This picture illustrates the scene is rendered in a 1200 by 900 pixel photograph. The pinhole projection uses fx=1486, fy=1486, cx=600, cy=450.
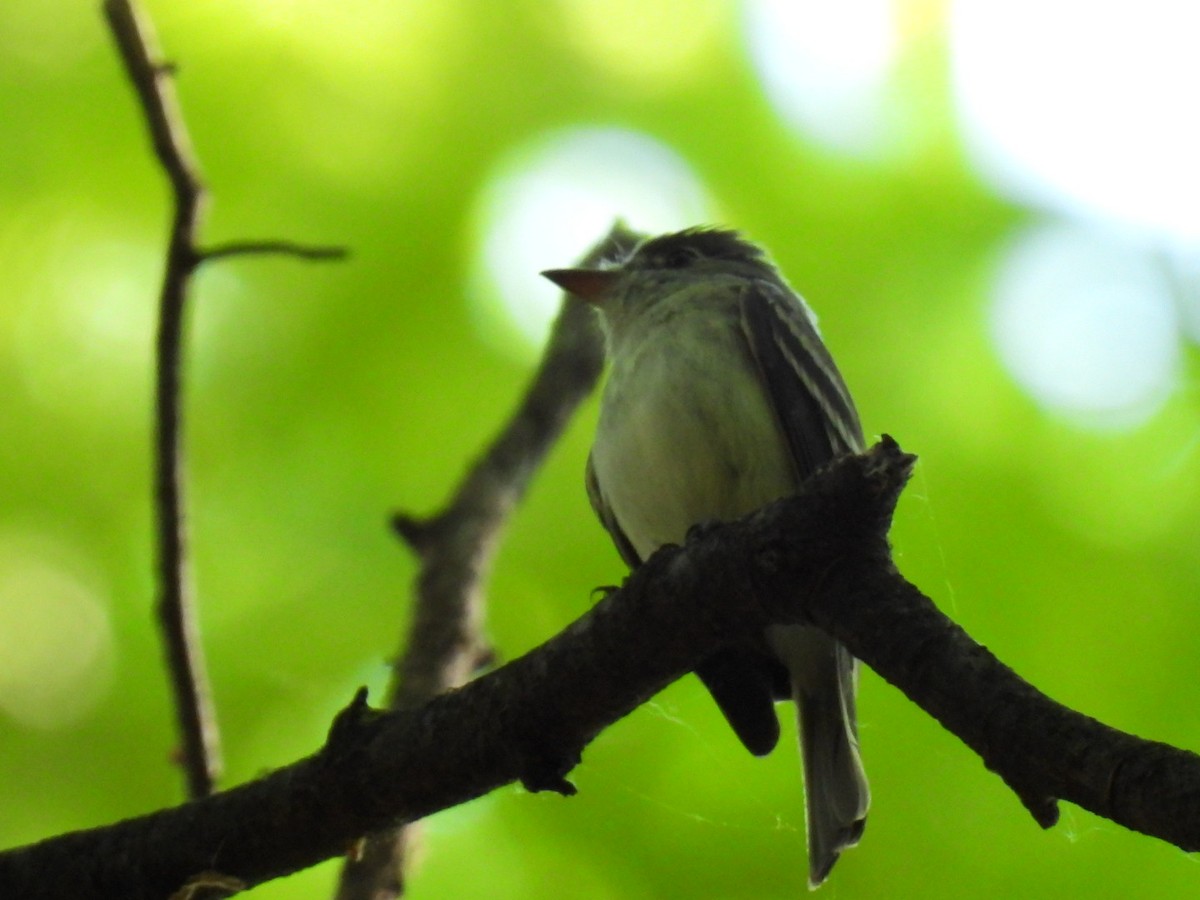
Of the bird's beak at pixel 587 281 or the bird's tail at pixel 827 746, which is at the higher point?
the bird's beak at pixel 587 281

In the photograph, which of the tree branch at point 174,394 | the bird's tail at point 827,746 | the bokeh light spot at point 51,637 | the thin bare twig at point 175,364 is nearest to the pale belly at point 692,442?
the bird's tail at point 827,746

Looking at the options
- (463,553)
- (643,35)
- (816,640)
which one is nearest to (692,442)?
(816,640)

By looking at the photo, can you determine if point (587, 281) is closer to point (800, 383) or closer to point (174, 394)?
point (800, 383)

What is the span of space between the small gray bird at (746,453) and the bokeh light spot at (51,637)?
201cm

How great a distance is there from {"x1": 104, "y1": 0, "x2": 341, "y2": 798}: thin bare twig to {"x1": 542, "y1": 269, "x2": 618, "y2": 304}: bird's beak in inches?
82.7

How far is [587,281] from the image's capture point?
599 centimetres

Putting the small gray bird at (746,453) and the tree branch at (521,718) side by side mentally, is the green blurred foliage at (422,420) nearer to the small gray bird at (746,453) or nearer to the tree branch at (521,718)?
the small gray bird at (746,453)

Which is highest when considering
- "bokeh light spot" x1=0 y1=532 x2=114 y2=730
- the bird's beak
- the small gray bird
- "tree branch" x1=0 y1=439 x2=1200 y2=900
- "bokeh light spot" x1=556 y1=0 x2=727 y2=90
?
"bokeh light spot" x1=556 y1=0 x2=727 y2=90

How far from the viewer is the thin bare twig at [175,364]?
3.76 meters

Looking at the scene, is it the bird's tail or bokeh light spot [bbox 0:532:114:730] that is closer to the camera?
the bird's tail

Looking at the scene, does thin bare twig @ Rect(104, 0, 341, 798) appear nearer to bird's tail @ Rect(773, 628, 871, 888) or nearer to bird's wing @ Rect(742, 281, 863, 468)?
bird's wing @ Rect(742, 281, 863, 468)

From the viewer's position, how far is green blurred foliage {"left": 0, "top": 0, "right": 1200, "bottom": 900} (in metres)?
5.08

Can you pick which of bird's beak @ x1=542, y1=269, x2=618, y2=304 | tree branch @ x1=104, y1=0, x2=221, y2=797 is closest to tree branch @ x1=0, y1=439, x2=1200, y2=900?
tree branch @ x1=104, y1=0, x2=221, y2=797

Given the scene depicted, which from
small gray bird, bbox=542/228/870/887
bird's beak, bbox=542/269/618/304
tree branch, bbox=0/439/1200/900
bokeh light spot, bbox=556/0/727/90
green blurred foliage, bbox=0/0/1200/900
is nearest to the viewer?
tree branch, bbox=0/439/1200/900
